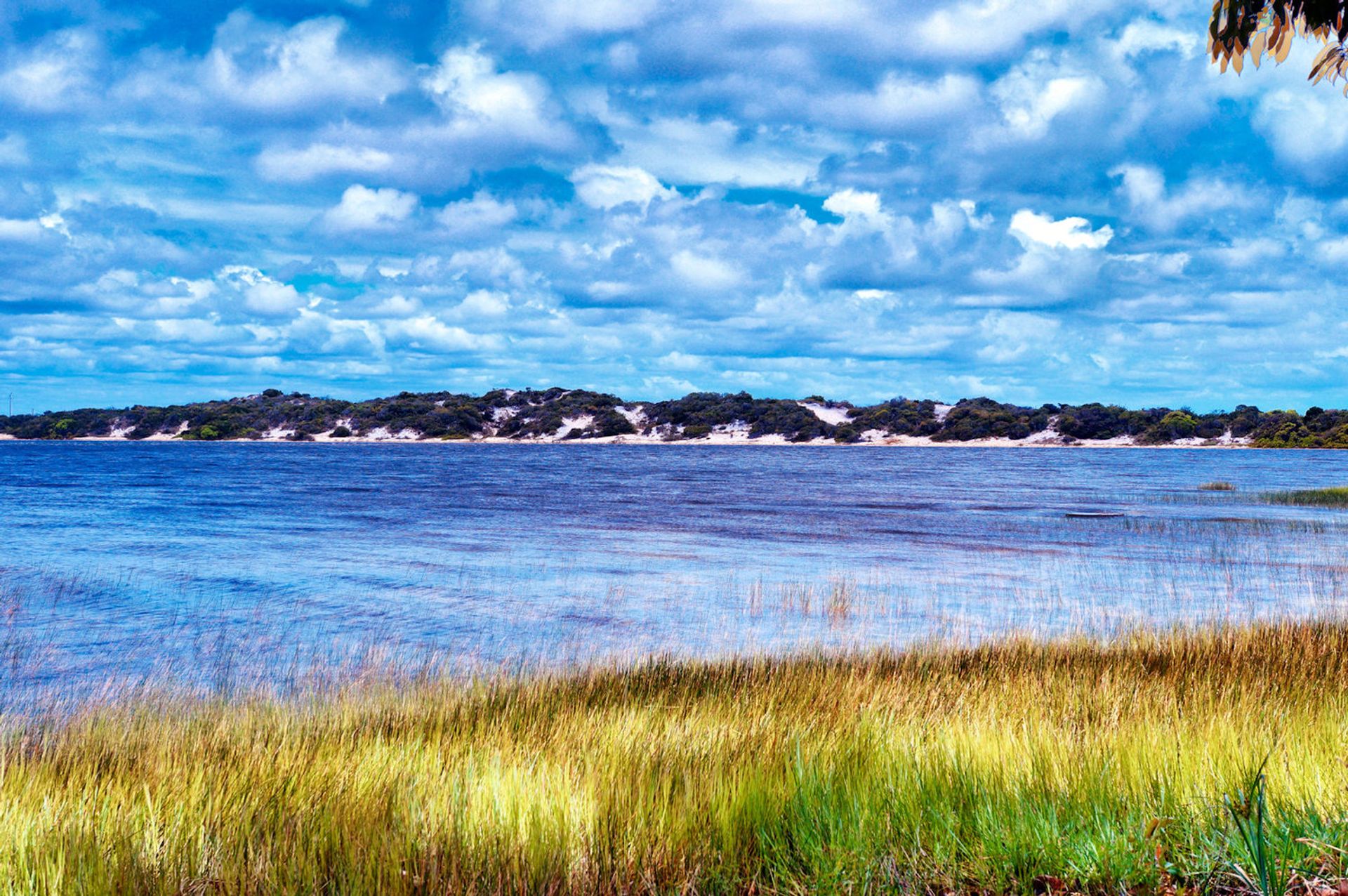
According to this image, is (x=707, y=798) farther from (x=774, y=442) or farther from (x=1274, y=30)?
(x=774, y=442)

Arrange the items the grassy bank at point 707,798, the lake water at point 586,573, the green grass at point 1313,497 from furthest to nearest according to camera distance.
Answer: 1. the green grass at point 1313,497
2. the lake water at point 586,573
3. the grassy bank at point 707,798

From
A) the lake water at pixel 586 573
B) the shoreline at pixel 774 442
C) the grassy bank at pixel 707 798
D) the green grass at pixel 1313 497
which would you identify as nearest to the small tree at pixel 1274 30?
the grassy bank at pixel 707 798

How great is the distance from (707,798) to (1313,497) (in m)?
49.4

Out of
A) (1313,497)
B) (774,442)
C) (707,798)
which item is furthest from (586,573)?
(774,442)

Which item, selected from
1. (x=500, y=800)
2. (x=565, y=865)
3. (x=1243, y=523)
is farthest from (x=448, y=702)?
(x=1243, y=523)

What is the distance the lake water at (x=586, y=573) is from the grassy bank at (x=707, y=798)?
16.5 feet

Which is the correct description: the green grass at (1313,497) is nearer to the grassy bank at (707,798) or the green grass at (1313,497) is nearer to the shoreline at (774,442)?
the grassy bank at (707,798)

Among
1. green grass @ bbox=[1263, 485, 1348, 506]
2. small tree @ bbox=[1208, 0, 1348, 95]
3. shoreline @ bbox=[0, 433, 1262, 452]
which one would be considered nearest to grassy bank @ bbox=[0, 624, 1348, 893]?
small tree @ bbox=[1208, 0, 1348, 95]

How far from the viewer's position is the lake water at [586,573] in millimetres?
15023

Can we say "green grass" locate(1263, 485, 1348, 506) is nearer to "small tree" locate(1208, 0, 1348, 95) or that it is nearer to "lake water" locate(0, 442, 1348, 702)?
"lake water" locate(0, 442, 1348, 702)

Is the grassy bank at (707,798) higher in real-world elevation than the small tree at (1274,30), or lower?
lower

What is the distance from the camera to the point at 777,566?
2375cm

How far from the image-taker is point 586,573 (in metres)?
22.6

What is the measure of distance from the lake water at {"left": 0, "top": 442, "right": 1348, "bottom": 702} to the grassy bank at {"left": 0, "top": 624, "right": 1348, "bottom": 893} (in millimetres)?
5023
